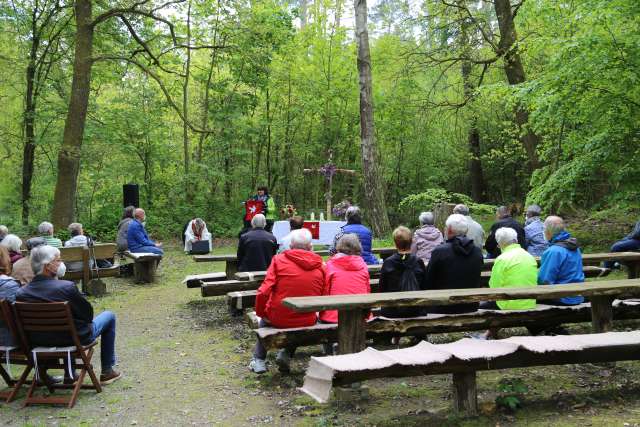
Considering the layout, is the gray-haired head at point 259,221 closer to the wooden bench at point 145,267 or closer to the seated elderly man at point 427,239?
the seated elderly man at point 427,239

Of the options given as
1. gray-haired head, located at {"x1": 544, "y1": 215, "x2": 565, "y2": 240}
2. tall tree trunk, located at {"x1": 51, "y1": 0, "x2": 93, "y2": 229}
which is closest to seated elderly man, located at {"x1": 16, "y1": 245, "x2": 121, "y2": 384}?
gray-haired head, located at {"x1": 544, "y1": 215, "x2": 565, "y2": 240}

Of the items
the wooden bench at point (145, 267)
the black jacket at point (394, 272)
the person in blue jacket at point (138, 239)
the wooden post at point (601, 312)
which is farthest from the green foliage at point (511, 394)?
the person in blue jacket at point (138, 239)

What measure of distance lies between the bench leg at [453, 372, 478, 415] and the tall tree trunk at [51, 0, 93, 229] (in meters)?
12.2

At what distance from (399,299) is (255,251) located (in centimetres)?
358

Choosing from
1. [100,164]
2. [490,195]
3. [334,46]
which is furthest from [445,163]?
[100,164]

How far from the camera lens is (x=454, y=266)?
5395 mm

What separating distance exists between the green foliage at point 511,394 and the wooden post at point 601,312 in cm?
114

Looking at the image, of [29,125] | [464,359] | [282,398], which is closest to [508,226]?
A: [282,398]

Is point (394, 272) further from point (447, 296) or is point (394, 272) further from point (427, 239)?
point (427, 239)

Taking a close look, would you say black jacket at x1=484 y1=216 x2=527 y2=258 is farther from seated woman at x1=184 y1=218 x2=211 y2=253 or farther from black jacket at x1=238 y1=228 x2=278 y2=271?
seated woman at x1=184 y1=218 x2=211 y2=253

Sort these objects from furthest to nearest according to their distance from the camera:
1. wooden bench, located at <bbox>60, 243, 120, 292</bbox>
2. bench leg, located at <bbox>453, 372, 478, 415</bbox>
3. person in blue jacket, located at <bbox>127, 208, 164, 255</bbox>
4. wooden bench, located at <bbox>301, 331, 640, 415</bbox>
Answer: person in blue jacket, located at <bbox>127, 208, 164, 255</bbox>, wooden bench, located at <bbox>60, 243, 120, 292</bbox>, bench leg, located at <bbox>453, 372, 478, 415</bbox>, wooden bench, located at <bbox>301, 331, 640, 415</bbox>

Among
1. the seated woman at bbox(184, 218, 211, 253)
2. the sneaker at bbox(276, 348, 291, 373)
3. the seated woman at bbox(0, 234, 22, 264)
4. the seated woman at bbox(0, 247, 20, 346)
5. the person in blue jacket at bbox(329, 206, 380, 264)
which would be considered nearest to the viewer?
the seated woman at bbox(0, 247, 20, 346)

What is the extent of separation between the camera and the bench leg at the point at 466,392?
12.9 ft

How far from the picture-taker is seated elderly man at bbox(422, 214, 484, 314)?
5398 millimetres
